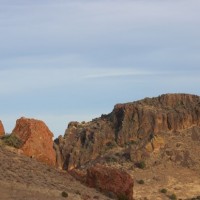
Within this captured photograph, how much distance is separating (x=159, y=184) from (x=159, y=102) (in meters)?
25.4

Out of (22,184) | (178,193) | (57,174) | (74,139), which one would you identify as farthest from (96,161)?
(22,184)

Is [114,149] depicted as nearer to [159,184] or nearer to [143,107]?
[143,107]

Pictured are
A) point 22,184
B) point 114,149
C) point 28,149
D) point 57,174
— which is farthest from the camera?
point 114,149

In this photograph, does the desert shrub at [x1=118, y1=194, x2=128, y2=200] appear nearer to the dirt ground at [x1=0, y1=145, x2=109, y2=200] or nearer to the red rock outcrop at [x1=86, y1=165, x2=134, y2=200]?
the red rock outcrop at [x1=86, y1=165, x2=134, y2=200]

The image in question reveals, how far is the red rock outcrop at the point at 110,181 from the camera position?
4928 cm

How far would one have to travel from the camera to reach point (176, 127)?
96.4 meters

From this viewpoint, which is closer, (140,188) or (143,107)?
(140,188)

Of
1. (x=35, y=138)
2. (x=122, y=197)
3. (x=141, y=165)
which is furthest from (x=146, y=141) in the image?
(x=122, y=197)

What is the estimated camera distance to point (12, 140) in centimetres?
5238

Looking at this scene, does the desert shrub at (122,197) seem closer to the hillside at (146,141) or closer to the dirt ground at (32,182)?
the dirt ground at (32,182)

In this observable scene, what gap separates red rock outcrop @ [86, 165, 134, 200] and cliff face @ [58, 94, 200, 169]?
4107 cm

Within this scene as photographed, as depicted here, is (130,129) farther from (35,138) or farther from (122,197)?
(122,197)

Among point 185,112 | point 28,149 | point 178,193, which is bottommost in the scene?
point 178,193

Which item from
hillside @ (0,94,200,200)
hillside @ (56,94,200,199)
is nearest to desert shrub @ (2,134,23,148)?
hillside @ (0,94,200,200)
